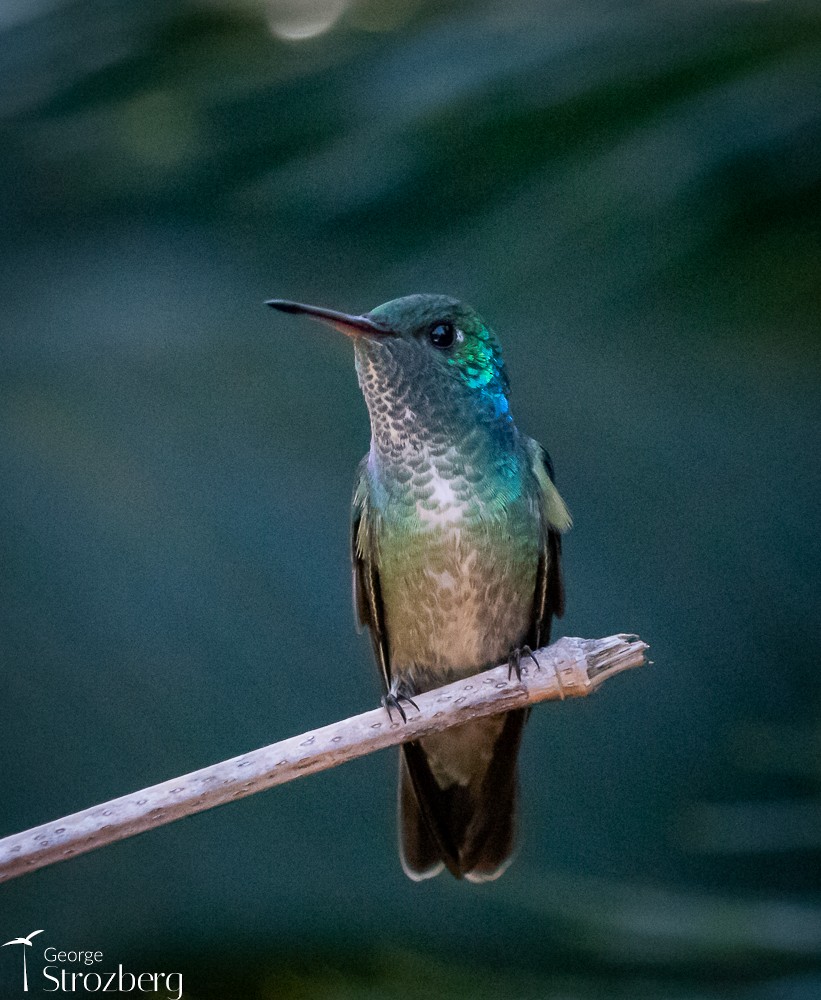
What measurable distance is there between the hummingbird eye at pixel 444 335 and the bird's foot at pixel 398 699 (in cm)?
46

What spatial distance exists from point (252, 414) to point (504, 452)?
64 cm

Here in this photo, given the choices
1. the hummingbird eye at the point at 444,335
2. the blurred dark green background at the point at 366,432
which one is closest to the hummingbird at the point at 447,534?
the hummingbird eye at the point at 444,335

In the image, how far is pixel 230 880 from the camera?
6.02ft

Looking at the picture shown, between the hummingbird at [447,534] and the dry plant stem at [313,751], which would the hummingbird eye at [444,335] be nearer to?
the hummingbird at [447,534]

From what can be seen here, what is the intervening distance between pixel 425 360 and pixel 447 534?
0.75 ft

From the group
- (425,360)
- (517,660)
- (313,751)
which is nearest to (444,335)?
(425,360)

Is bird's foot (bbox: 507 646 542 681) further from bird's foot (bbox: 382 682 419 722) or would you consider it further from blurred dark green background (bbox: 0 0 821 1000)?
blurred dark green background (bbox: 0 0 821 1000)

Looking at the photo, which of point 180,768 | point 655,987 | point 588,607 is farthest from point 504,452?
point 655,987

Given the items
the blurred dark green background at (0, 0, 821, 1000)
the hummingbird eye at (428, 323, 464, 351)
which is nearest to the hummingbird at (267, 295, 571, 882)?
the hummingbird eye at (428, 323, 464, 351)

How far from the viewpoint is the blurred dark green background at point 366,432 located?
1814 millimetres

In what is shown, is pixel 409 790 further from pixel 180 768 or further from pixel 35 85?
pixel 35 85

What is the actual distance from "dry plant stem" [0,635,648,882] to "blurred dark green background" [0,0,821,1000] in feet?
1.73

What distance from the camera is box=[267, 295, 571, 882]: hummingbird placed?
1.41 meters

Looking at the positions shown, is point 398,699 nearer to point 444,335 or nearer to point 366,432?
point 444,335
